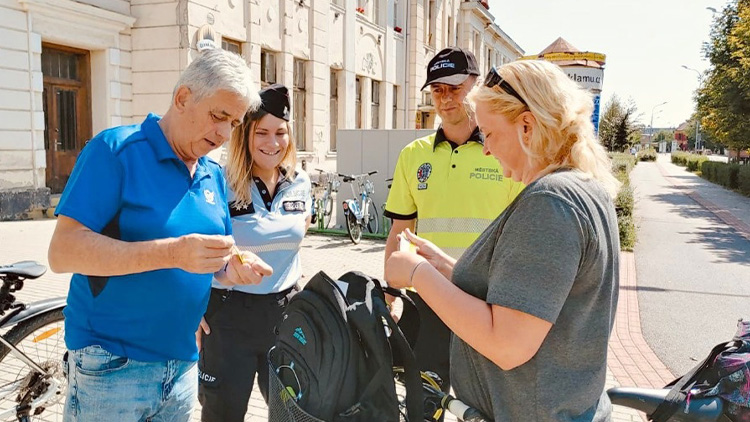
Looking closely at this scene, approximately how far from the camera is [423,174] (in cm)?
297

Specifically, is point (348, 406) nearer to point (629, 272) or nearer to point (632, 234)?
point (629, 272)

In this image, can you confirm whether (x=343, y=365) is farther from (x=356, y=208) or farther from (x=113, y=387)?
(x=356, y=208)

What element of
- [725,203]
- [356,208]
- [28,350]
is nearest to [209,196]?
[28,350]

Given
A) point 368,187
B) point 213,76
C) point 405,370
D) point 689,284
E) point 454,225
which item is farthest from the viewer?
point 368,187

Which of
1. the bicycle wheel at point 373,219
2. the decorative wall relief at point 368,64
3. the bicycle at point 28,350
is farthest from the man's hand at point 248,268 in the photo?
the decorative wall relief at point 368,64

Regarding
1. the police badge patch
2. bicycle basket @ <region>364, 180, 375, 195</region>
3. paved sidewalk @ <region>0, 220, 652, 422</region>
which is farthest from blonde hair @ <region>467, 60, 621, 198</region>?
bicycle basket @ <region>364, 180, 375, 195</region>

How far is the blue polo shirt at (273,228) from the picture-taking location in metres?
2.69

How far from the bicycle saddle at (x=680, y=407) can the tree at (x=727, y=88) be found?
19.9 metres

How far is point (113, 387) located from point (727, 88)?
24.7 meters

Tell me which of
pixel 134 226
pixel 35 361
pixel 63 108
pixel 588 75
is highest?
pixel 588 75

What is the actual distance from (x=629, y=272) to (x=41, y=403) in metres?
8.55

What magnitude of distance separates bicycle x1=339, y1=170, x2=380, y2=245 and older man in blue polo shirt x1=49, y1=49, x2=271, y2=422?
30.2 feet

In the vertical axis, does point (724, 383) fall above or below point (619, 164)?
below

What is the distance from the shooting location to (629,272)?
934 centimetres
